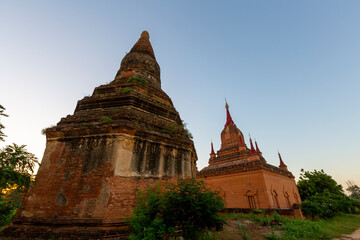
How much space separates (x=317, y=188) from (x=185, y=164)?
27029mm

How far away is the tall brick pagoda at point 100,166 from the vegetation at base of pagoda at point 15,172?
0.31m

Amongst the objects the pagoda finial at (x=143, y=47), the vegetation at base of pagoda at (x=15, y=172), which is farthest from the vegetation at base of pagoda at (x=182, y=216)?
the pagoda finial at (x=143, y=47)

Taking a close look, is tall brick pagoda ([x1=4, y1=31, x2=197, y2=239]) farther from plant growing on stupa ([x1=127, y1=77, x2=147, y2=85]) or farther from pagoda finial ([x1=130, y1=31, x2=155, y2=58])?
pagoda finial ([x1=130, y1=31, x2=155, y2=58])

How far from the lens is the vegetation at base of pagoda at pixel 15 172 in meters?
4.29

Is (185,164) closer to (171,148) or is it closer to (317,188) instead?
(171,148)

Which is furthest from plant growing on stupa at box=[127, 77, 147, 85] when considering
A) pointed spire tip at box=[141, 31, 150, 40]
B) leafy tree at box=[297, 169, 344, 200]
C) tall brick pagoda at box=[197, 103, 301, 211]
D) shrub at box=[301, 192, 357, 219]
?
leafy tree at box=[297, 169, 344, 200]

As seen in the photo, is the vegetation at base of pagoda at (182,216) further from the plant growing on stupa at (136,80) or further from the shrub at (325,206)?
the shrub at (325,206)

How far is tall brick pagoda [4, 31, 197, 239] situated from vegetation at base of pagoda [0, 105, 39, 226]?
313mm

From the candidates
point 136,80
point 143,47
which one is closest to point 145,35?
point 143,47

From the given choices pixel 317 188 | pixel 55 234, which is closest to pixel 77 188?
pixel 55 234

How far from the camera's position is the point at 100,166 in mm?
5246

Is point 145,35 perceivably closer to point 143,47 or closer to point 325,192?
point 143,47

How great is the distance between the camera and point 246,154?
784 inches

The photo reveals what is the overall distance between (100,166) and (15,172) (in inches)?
77.5
